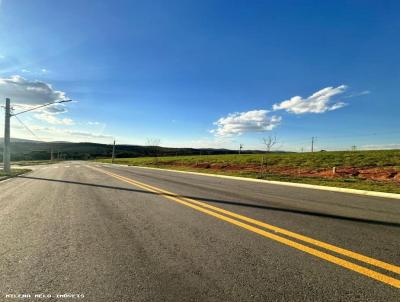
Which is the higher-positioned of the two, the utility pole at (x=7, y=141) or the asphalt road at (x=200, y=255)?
the utility pole at (x=7, y=141)

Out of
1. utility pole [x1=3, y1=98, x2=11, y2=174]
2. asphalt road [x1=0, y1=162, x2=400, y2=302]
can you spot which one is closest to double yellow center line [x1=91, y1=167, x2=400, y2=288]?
asphalt road [x1=0, y1=162, x2=400, y2=302]

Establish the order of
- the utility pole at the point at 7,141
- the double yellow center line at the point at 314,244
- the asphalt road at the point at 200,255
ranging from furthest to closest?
1. the utility pole at the point at 7,141
2. the double yellow center line at the point at 314,244
3. the asphalt road at the point at 200,255

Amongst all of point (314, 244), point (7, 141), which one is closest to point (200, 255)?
point (314, 244)

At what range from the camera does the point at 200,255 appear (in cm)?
432

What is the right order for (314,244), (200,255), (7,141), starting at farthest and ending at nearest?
1. (7,141)
2. (314,244)
3. (200,255)

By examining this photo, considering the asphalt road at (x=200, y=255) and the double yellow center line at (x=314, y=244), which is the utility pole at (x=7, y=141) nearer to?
the asphalt road at (x=200, y=255)

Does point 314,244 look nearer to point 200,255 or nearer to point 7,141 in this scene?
point 200,255

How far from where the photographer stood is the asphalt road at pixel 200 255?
3.22 meters

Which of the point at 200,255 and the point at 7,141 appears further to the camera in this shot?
the point at 7,141

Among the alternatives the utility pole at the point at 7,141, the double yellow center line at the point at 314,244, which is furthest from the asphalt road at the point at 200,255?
the utility pole at the point at 7,141

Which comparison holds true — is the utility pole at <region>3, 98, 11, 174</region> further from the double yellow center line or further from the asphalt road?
the double yellow center line

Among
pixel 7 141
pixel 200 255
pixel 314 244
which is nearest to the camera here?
pixel 200 255

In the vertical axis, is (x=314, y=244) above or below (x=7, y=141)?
below

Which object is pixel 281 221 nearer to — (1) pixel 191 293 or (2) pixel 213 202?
(2) pixel 213 202
